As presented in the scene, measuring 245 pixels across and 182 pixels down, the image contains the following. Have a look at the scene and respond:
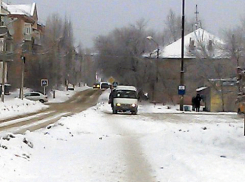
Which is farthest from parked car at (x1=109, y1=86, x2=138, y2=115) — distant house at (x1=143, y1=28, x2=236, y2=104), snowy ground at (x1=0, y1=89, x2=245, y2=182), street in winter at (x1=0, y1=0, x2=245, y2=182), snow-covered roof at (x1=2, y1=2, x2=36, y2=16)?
snow-covered roof at (x1=2, y1=2, x2=36, y2=16)

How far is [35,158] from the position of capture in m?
11.1

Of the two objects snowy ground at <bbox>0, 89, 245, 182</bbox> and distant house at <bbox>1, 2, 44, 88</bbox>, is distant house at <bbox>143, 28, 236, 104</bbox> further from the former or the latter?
snowy ground at <bbox>0, 89, 245, 182</bbox>

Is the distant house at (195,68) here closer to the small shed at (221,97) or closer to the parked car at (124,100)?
the small shed at (221,97)

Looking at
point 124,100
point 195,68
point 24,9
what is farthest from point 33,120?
point 24,9

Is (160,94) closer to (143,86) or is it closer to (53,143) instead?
(143,86)

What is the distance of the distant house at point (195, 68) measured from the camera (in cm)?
5309

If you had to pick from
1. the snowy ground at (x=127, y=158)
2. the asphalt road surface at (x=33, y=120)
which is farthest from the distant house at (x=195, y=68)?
the snowy ground at (x=127, y=158)

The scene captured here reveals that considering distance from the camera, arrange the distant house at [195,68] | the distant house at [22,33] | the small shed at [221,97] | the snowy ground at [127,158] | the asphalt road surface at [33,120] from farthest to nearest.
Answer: the distant house at [22,33]
the distant house at [195,68]
the small shed at [221,97]
the asphalt road surface at [33,120]
the snowy ground at [127,158]

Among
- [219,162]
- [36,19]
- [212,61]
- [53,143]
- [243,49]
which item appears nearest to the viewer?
[219,162]

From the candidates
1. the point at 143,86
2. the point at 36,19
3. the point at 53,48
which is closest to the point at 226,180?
the point at 143,86

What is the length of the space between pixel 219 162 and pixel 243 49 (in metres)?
42.2

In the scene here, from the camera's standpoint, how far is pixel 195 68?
57281 mm

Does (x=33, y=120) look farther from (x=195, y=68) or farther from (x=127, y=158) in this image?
(x=195, y=68)

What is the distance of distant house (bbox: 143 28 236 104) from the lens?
53094mm
